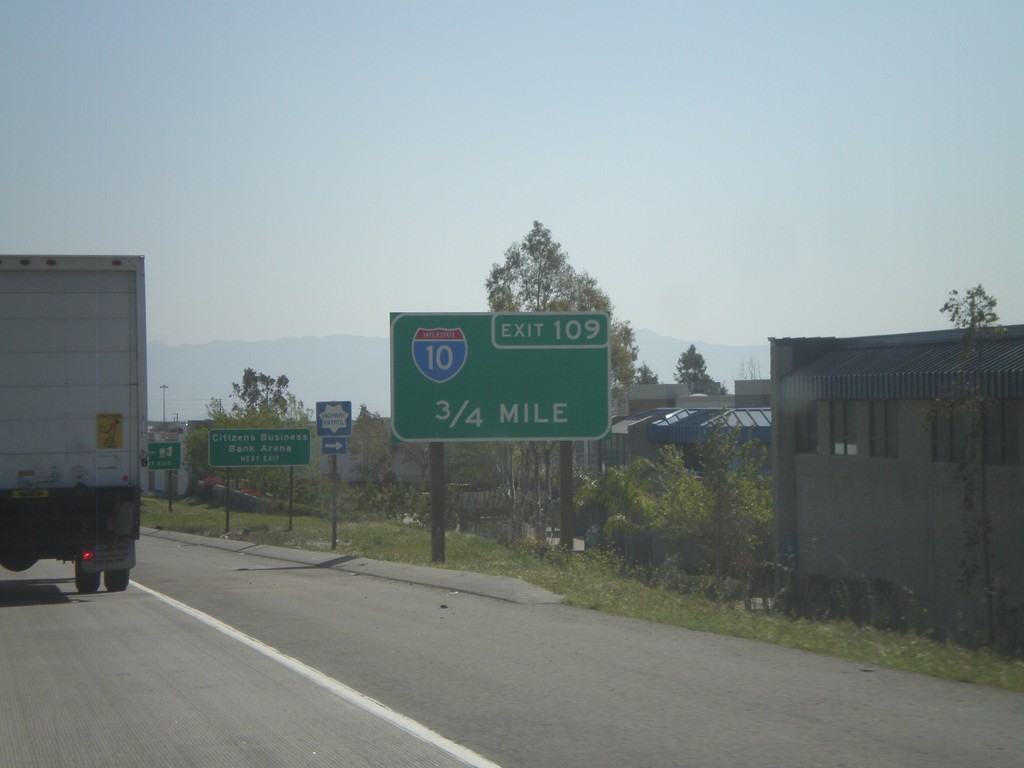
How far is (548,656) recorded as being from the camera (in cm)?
955

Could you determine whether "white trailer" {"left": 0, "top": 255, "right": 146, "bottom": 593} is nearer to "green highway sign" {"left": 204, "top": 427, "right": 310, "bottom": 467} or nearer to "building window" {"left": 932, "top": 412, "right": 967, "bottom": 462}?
"building window" {"left": 932, "top": 412, "right": 967, "bottom": 462}

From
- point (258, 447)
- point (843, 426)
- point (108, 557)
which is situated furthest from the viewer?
point (258, 447)

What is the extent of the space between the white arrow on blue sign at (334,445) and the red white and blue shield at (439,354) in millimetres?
6618

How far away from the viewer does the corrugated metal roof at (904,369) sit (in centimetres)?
2570

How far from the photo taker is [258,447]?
38938 mm

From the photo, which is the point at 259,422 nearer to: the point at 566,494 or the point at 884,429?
the point at 884,429

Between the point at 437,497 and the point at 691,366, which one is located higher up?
the point at 691,366

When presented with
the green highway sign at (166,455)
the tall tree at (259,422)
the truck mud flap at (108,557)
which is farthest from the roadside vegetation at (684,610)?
the tall tree at (259,422)

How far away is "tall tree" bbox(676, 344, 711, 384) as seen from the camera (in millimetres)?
151875

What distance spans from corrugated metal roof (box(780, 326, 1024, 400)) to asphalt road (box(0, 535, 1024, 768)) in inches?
557

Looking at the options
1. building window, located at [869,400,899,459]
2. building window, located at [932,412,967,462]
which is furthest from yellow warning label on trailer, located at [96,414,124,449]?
building window, located at [869,400,899,459]

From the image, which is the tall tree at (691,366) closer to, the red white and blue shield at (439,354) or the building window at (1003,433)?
the building window at (1003,433)

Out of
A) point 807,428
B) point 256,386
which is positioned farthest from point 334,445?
point 256,386

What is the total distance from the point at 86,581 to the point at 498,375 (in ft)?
28.7
